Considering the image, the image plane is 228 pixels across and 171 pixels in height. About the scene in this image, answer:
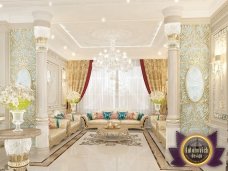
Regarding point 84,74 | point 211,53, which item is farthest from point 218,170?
point 84,74

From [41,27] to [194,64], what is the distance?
4.26 meters

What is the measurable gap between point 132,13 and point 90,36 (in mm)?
2782

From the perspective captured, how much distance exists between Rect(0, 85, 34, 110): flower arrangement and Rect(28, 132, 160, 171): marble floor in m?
1.54

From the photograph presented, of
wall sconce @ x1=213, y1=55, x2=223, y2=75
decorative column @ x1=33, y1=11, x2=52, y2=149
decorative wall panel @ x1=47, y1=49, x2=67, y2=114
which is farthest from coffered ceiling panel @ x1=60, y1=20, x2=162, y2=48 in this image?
wall sconce @ x1=213, y1=55, x2=223, y2=75

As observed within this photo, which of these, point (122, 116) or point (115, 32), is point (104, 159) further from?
point (122, 116)

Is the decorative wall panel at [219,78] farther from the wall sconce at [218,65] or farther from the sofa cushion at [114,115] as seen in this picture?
the sofa cushion at [114,115]

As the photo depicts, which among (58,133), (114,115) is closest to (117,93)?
(114,115)

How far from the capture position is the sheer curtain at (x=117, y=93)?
44.6ft

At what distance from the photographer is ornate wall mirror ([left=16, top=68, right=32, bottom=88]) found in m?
7.29

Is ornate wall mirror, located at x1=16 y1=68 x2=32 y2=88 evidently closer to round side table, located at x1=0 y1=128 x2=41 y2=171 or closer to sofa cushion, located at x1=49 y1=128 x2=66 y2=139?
sofa cushion, located at x1=49 y1=128 x2=66 y2=139

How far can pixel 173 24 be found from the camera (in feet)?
21.4

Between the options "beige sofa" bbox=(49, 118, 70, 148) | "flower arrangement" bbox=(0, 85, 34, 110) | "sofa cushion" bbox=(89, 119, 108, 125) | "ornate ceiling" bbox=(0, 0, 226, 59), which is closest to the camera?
"flower arrangement" bbox=(0, 85, 34, 110)

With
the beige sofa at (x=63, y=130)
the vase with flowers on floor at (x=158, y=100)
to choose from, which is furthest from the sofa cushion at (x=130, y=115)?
the beige sofa at (x=63, y=130)

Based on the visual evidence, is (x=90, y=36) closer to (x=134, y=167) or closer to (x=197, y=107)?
(x=197, y=107)
